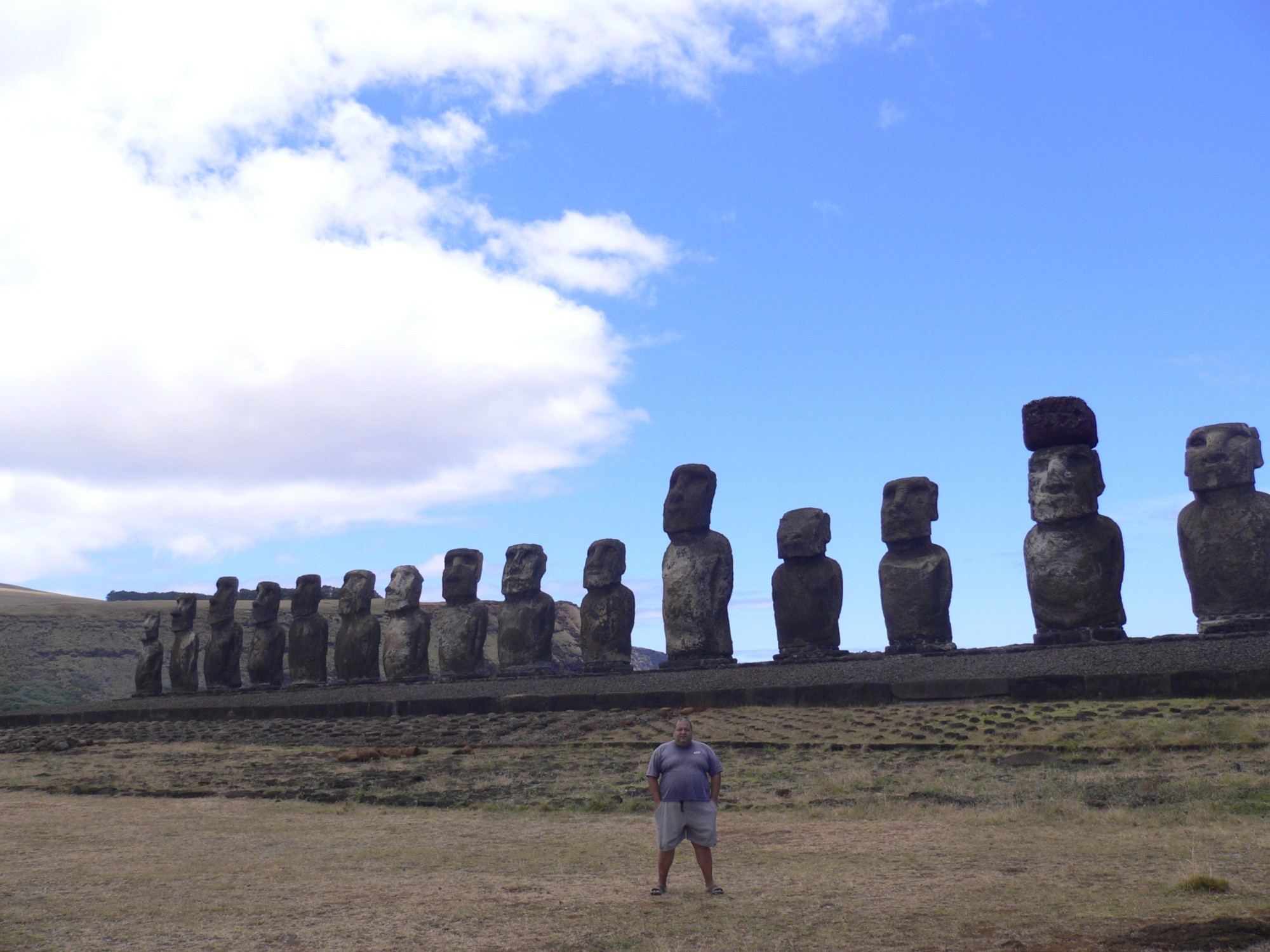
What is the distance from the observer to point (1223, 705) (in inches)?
371

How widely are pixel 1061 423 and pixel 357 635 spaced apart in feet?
44.9

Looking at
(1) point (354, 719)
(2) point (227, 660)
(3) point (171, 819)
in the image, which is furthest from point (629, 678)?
(2) point (227, 660)

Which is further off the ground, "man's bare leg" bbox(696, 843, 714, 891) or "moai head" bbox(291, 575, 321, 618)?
"moai head" bbox(291, 575, 321, 618)

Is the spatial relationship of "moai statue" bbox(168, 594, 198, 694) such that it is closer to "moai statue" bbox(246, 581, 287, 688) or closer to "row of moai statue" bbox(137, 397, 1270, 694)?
"moai statue" bbox(246, 581, 287, 688)

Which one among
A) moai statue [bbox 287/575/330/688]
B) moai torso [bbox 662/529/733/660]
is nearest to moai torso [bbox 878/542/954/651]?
moai torso [bbox 662/529/733/660]

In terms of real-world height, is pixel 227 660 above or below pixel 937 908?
above

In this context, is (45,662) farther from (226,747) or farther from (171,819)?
(171,819)

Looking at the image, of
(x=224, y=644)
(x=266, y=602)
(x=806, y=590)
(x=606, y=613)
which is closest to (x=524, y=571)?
(x=606, y=613)

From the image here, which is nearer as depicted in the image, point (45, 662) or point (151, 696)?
point (151, 696)

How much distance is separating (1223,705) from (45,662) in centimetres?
4148

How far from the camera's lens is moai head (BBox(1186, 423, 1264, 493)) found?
12523mm

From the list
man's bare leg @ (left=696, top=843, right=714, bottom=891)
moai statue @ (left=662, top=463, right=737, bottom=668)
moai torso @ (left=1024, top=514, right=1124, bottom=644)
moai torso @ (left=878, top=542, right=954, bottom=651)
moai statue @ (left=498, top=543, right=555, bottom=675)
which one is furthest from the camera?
moai statue @ (left=498, top=543, right=555, bottom=675)

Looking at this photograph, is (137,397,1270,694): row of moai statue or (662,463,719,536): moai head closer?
(137,397,1270,694): row of moai statue

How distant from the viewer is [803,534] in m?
15.7
